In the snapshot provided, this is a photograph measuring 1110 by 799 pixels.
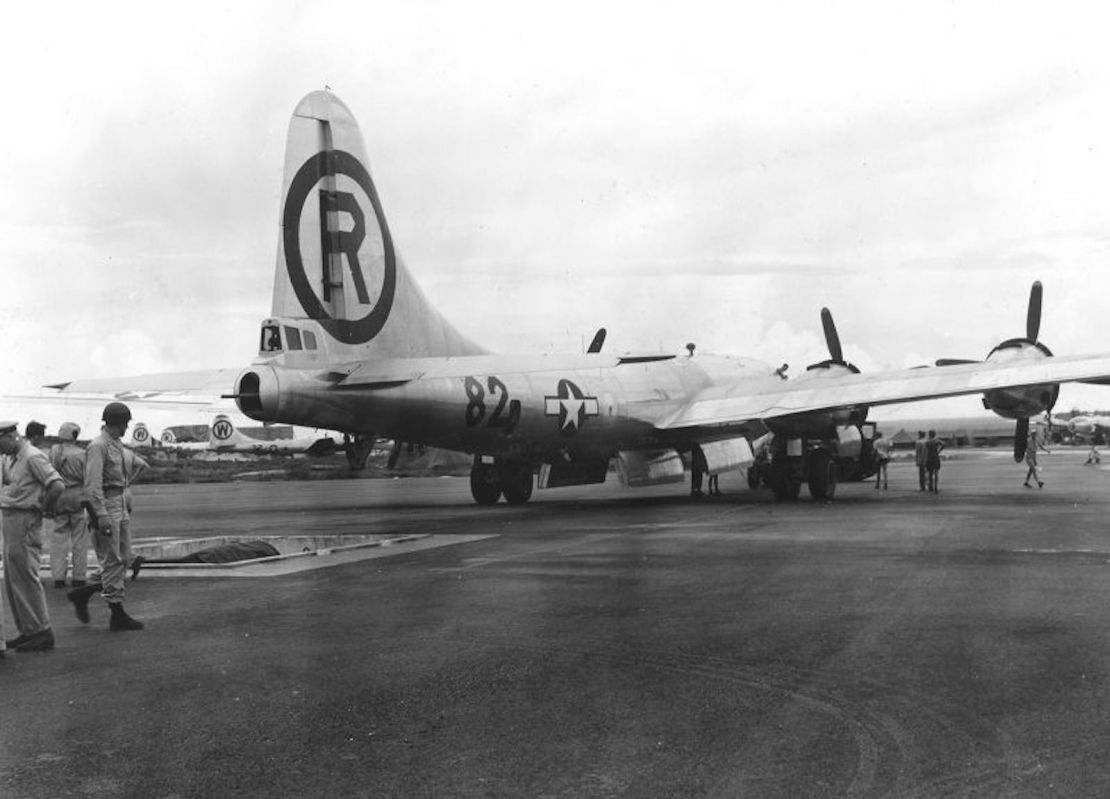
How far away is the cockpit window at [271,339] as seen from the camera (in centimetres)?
2122

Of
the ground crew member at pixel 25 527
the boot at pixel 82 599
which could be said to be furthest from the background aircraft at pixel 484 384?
the ground crew member at pixel 25 527

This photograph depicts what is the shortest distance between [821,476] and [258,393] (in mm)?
13926

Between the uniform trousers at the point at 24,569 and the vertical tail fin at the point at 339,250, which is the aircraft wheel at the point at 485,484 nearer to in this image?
the vertical tail fin at the point at 339,250

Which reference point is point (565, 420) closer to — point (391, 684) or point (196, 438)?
point (391, 684)

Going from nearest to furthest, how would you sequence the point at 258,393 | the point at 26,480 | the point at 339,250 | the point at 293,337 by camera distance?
the point at 26,480 → the point at 258,393 → the point at 293,337 → the point at 339,250

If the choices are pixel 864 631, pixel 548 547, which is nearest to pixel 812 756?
pixel 864 631

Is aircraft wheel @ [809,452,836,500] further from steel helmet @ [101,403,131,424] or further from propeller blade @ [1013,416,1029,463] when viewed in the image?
steel helmet @ [101,403,131,424]

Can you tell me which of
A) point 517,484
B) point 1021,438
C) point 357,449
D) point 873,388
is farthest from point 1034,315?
point 357,449

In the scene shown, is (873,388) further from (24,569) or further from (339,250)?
(24,569)

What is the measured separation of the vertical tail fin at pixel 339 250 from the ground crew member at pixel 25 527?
1155 cm

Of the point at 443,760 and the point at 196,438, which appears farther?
the point at 196,438

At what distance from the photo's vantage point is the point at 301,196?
22.3 meters

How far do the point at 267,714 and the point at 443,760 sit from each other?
1.61 meters

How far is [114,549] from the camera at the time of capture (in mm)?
11055
